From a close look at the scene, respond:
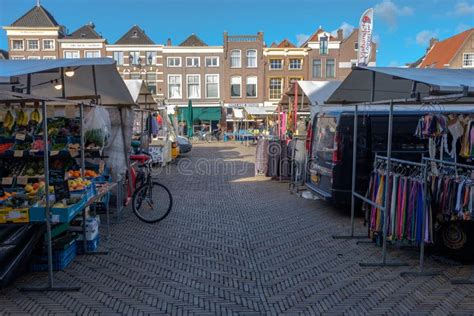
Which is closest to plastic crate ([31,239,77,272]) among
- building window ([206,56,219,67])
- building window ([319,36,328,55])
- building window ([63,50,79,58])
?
building window ([206,56,219,67])

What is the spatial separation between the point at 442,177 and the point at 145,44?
3741cm

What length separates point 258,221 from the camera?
24.6ft

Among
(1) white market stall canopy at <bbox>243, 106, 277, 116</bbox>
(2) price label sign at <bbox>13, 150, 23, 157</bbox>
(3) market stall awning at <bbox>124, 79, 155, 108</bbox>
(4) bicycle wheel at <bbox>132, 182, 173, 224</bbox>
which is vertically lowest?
(4) bicycle wheel at <bbox>132, 182, 173, 224</bbox>

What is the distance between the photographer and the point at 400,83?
268 inches

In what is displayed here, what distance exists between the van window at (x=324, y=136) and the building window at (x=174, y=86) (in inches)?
1276

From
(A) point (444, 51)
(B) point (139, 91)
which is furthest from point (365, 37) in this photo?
(A) point (444, 51)

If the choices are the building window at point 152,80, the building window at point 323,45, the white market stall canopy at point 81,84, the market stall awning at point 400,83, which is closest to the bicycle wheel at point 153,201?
the white market stall canopy at point 81,84

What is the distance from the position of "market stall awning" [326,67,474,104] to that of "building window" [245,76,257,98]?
3278cm

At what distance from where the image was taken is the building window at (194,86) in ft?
130

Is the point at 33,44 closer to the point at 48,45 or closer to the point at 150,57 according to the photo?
the point at 48,45

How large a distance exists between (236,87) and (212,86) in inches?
89.5

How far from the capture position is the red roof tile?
38719 millimetres

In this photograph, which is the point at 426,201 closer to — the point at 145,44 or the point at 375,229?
the point at 375,229

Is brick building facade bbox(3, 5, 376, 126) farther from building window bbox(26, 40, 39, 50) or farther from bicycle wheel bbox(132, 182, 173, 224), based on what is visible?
bicycle wheel bbox(132, 182, 173, 224)
